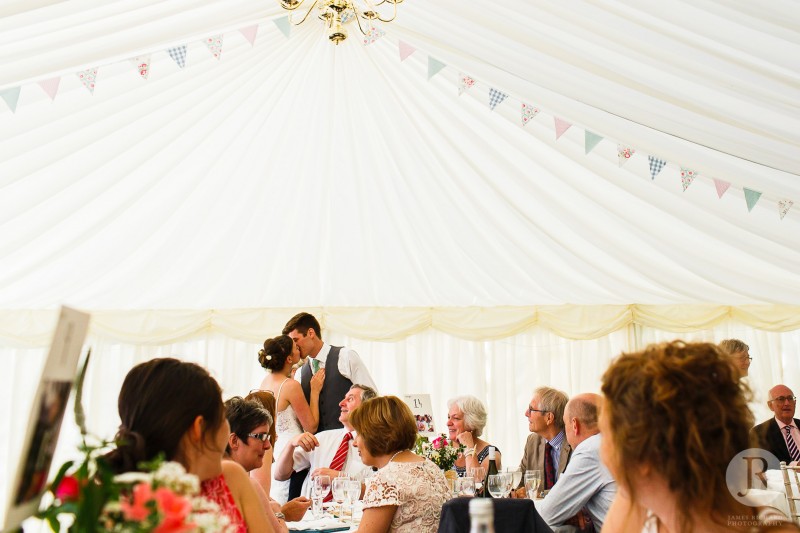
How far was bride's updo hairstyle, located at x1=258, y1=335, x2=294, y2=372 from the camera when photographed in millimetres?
4707

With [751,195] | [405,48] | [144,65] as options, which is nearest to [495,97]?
[405,48]

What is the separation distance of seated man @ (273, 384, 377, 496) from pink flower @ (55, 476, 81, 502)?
3147 millimetres

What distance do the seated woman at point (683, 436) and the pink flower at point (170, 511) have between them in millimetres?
878

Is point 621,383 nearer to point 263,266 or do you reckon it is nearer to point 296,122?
point 296,122

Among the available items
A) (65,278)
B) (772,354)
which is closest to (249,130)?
(65,278)

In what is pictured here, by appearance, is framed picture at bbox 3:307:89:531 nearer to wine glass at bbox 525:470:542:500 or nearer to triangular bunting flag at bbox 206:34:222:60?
wine glass at bbox 525:470:542:500

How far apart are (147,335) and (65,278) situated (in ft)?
4.12

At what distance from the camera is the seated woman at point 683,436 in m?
1.44

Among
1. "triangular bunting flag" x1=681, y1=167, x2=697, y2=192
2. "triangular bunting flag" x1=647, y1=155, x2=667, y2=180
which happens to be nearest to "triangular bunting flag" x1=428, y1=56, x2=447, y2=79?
"triangular bunting flag" x1=647, y1=155, x2=667, y2=180

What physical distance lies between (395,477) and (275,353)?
188cm

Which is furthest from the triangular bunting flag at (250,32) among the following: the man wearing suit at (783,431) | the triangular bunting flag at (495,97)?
the man wearing suit at (783,431)

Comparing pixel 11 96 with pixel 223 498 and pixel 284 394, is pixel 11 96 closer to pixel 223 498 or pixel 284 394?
pixel 284 394

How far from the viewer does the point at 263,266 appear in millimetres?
7832

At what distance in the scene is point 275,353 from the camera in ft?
15.5
